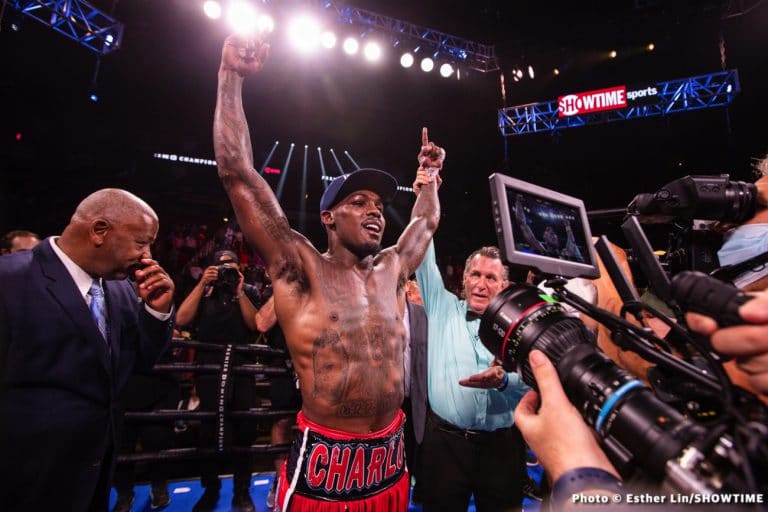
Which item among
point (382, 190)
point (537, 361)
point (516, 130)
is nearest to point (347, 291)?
point (382, 190)

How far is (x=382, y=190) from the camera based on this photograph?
2275 millimetres

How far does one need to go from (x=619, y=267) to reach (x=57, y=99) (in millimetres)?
11249

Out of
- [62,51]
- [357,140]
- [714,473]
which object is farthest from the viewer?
[357,140]

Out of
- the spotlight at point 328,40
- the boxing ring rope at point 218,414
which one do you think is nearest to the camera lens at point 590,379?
the boxing ring rope at point 218,414

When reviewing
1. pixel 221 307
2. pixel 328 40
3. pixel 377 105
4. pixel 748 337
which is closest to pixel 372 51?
pixel 328 40

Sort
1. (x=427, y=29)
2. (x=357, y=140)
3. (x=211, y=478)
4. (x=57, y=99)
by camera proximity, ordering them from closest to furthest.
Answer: (x=211, y=478) → (x=427, y=29) → (x=57, y=99) → (x=357, y=140)

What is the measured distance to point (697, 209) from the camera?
1.10m

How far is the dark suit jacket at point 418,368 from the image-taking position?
2.67 m

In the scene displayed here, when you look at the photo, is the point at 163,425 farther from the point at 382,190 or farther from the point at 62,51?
the point at 62,51

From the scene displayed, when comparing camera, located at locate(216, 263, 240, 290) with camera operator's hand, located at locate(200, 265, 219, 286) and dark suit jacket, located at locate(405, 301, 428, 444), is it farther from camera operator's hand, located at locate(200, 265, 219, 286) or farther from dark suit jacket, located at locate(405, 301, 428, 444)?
dark suit jacket, located at locate(405, 301, 428, 444)

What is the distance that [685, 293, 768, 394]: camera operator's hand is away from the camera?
531mm

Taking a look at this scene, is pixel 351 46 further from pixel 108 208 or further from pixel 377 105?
pixel 108 208

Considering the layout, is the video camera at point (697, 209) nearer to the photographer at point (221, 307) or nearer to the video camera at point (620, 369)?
the video camera at point (620, 369)

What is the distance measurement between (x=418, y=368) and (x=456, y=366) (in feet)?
1.33
